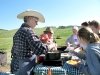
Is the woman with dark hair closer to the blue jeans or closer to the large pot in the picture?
the large pot

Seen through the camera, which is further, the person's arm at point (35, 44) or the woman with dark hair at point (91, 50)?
the person's arm at point (35, 44)

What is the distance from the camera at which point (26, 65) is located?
6254 mm

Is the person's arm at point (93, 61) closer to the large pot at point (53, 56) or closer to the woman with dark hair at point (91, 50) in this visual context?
the woman with dark hair at point (91, 50)

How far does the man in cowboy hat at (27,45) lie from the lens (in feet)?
20.4

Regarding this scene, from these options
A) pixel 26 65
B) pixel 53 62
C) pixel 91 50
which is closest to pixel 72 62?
pixel 53 62

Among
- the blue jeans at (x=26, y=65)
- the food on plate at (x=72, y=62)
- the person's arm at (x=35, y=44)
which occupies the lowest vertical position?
the blue jeans at (x=26, y=65)

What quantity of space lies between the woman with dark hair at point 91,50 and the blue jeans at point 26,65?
Answer: 143 cm

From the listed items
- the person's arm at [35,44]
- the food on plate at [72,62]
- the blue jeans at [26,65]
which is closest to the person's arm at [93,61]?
the food on plate at [72,62]

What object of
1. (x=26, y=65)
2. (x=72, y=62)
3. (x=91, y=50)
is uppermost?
(x=91, y=50)

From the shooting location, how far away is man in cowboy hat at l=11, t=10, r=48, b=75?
6.22 meters

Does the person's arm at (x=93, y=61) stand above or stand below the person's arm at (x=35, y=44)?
below

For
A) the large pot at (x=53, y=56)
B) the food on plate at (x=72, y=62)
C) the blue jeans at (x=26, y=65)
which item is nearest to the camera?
the food on plate at (x=72, y=62)

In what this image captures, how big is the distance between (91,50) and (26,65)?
1.77m

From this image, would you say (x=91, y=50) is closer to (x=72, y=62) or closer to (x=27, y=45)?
(x=72, y=62)
